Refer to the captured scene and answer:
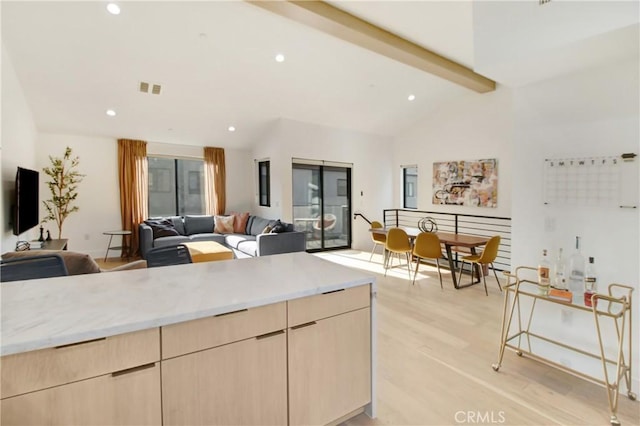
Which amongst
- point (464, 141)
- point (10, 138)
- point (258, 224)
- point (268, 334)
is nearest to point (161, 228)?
point (258, 224)

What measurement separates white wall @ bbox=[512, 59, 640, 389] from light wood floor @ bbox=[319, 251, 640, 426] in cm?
33

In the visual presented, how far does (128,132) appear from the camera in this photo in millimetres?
6059

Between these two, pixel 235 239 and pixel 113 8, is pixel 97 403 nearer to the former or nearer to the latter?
pixel 113 8

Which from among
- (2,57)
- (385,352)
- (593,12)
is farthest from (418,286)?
(2,57)

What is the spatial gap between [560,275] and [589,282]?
178 millimetres

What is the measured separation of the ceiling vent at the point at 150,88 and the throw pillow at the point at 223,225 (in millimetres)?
2784

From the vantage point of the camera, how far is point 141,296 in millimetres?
1398

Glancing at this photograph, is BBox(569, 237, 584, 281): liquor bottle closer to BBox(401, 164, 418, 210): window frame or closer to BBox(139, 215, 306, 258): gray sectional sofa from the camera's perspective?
BBox(139, 215, 306, 258): gray sectional sofa

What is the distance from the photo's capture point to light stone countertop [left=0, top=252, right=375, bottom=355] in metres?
1.07

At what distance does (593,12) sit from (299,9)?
246cm

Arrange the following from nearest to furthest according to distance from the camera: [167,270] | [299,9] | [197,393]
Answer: [197,393] < [167,270] < [299,9]

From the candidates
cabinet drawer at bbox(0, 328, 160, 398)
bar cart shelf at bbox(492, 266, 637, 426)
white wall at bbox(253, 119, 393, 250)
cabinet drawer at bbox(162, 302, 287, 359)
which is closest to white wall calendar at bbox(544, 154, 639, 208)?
bar cart shelf at bbox(492, 266, 637, 426)

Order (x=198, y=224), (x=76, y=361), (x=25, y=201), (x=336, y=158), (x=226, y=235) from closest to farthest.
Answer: (x=76, y=361) < (x=25, y=201) < (x=226, y=235) < (x=198, y=224) < (x=336, y=158)

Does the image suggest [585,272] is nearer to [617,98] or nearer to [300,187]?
[617,98]
